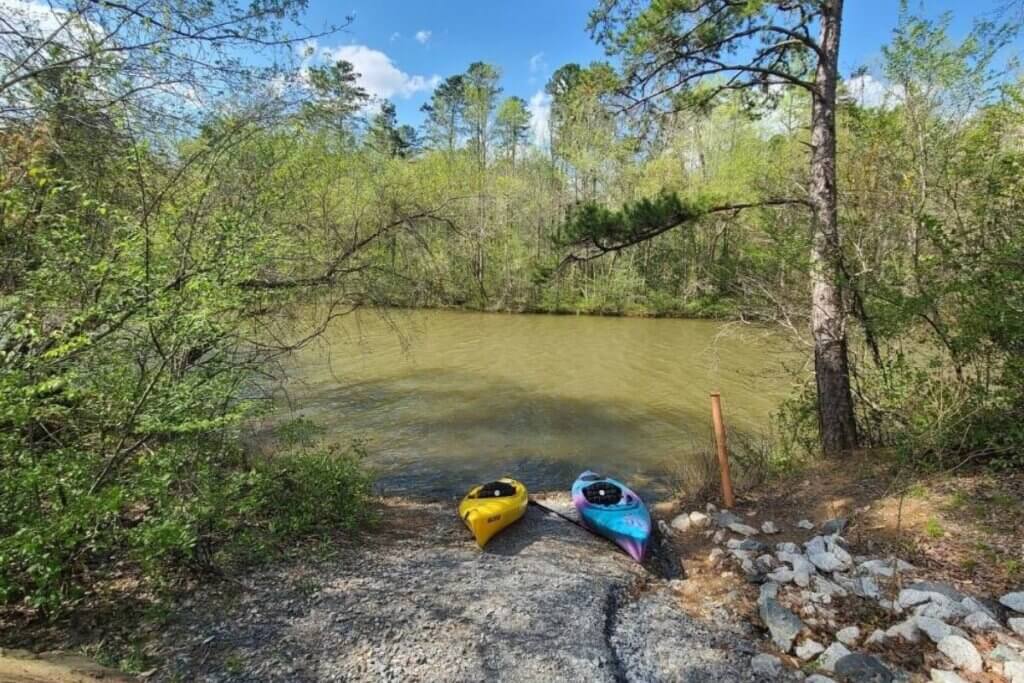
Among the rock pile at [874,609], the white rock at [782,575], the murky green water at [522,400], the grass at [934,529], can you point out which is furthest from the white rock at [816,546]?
the murky green water at [522,400]

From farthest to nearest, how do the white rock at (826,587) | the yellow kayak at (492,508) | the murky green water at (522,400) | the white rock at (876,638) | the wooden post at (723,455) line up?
1. the murky green water at (522,400)
2. the wooden post at (723,455)
3. the yellow kayak at (492,508)
4. the white rock at (826,587)
5. the white rock at (876,638)

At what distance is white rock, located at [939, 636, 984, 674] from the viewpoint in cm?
257

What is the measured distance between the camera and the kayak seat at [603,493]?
17.6 feet

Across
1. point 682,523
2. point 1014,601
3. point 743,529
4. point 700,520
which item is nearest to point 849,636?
point 1014,601

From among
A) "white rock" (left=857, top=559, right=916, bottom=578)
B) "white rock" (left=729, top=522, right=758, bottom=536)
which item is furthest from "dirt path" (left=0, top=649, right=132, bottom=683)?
"white rock" (left=729, top=522, right=758, bottom=536)

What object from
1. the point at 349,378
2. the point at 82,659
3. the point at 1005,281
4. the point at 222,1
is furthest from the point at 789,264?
the point at 349,378

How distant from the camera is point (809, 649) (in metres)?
2.99

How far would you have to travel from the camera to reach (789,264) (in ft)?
19.5

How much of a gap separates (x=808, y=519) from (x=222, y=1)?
6.00 metres

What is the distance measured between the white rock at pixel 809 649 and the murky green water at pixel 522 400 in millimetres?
4035

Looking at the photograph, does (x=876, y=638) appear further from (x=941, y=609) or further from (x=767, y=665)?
(x=767, y=665)

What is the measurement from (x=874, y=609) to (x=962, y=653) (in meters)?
0.59

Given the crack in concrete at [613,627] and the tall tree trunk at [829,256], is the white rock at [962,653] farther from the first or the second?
the tall tree trunk at [829,256]

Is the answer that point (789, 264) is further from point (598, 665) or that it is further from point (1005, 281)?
point (598, 665)
